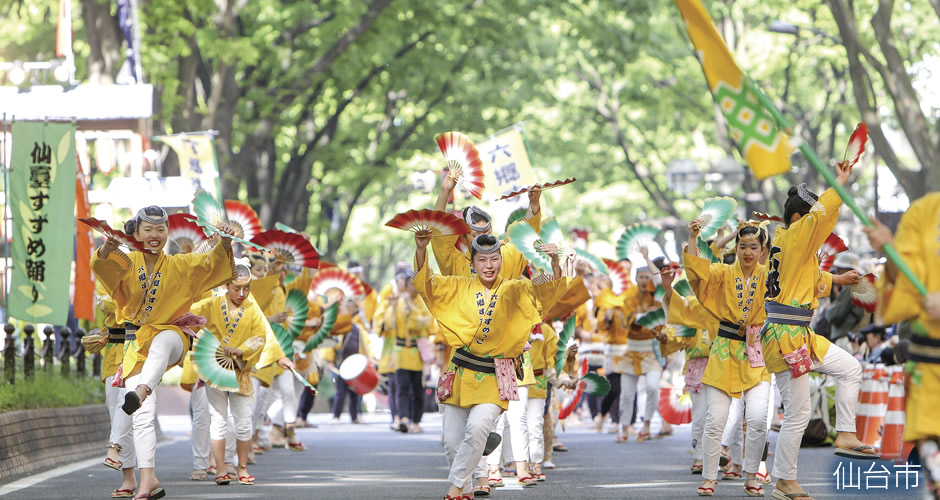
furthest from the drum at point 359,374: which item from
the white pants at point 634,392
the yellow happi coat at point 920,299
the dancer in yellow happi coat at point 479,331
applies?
the yellow happi coat at point 920,299

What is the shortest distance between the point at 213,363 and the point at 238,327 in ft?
1.67

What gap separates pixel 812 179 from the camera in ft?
102

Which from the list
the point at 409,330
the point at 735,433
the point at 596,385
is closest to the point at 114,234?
the point at 735,433

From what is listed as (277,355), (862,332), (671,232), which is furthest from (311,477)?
(671,232)

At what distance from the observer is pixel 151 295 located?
971 cm

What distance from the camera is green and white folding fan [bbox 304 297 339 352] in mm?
16516

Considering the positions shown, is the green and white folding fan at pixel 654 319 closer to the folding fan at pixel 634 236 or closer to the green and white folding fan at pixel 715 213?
the folding fan at pixel 634 236

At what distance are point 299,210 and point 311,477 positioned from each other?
64.5ft

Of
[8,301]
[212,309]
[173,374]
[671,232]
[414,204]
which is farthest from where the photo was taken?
[414,204]

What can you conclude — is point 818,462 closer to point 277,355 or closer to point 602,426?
point 277,355

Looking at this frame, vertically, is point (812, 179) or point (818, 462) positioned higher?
point (812, 179)

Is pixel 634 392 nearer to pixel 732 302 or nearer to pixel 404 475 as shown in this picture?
pixel 404 475

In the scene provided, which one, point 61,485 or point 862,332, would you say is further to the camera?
point 862,332

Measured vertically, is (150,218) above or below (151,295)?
above
